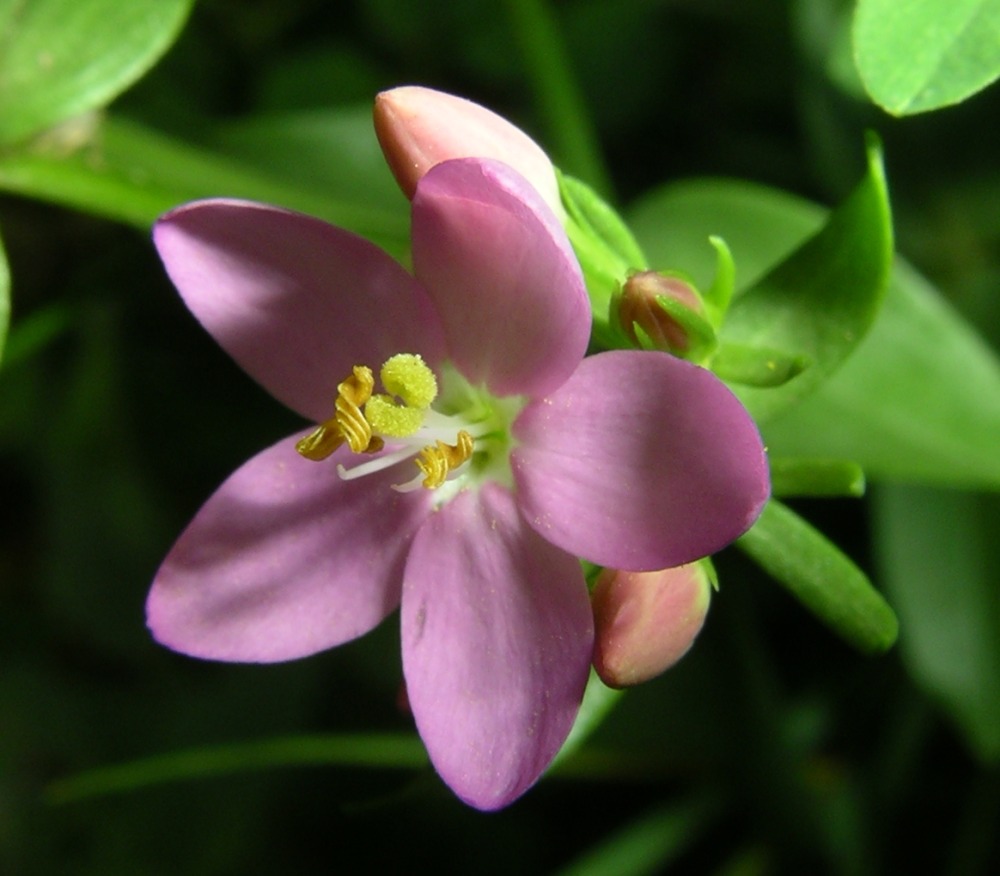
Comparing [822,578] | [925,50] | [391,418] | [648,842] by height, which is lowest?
[648,842]

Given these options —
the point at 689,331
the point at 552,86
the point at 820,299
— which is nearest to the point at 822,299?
the point at 820,299

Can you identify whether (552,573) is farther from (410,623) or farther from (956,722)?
(956,722)

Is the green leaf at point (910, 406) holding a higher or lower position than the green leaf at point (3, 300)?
lower

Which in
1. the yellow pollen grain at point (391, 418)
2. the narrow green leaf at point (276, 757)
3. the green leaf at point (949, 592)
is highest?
the yellow pollen grain at point (391, 418)

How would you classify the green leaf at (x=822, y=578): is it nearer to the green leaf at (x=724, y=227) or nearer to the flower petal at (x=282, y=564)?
the flower petal at (x=282, y=564)

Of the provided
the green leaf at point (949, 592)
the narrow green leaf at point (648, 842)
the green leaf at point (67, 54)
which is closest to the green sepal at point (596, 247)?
the green leaf at point (67, 54)

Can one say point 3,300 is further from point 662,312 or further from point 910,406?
point 910,406

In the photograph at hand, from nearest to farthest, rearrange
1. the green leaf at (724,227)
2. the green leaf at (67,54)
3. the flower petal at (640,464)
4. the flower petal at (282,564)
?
the flower petal at (640,464)
the flower petal at (282,564)
the green leaf at (67,54)
the green leaf at (724,227)
